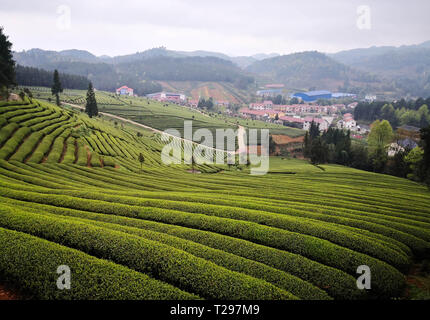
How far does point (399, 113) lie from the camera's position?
143500 mm

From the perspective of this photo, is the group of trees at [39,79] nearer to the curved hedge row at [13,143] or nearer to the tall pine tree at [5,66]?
the tall pine tree at [5,66]

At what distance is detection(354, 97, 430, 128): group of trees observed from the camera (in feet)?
431

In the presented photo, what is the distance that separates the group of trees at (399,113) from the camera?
131250 millimetres

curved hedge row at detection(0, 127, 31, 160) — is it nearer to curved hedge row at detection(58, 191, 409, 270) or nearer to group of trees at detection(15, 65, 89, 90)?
curved hedge row at detection(58, 191, 409, 270)

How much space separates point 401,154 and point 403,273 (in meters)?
62.2

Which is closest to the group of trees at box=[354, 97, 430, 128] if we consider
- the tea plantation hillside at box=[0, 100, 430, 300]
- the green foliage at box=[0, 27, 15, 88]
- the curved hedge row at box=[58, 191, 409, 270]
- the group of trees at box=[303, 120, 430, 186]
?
the group of trees at box=[303, 120, 430, 186]

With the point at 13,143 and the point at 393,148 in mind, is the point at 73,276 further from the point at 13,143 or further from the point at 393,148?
the point at 393,148

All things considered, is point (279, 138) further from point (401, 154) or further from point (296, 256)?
point (296, 256)

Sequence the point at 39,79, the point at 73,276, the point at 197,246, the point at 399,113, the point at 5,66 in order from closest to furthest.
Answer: the point at 73,276 < the point at 197,246 < the point at 5,66 < the point at 399,113 < the point at 39,79

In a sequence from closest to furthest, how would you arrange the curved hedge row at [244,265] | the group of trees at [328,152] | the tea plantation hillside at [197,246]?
the tea plantation hillside at [197,246] → the curved hedge row at [244,265] → the group of trees at [328,152]

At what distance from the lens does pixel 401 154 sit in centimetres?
6138

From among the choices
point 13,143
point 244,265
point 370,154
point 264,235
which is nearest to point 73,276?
point 244,265

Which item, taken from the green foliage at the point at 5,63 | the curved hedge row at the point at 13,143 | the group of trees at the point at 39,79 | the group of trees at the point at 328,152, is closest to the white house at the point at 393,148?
the group of trees at the point at 328,152
